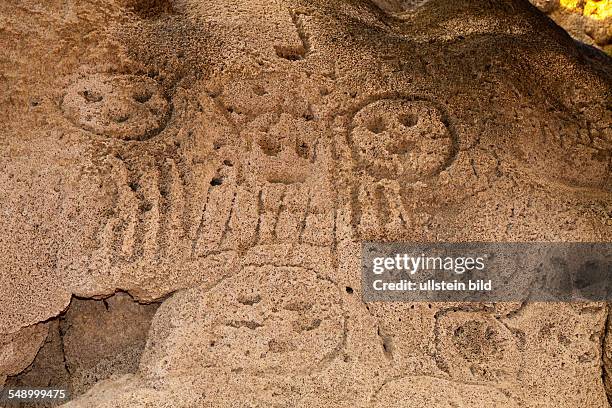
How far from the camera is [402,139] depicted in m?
2.08

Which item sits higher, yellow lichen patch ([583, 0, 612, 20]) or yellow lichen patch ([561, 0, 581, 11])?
yellow lichen patch ([561, 0, 581, 11])

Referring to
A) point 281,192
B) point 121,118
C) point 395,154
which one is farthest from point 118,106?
point 395,154

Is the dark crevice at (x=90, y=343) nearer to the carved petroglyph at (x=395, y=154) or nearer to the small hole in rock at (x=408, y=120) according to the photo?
the carved petroglyph at (x=395, y=154)

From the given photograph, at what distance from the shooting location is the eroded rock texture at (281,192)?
1.86 m

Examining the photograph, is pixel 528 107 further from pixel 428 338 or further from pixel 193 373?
pixel 193 373

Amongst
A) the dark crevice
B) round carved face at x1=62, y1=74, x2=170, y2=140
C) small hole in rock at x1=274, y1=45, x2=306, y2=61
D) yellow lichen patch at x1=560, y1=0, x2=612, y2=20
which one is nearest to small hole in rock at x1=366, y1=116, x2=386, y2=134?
small hole in rock at x1=274, y1=45, x2=306, y2=61

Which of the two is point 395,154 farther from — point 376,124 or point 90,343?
point 90,343

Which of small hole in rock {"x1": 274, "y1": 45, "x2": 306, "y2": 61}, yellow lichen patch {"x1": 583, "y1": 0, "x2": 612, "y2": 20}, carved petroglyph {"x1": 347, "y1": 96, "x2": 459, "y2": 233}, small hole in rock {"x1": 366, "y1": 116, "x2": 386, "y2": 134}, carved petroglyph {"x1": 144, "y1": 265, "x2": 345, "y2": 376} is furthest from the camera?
yellow lichen patch {"x1": 583, "y1": 0, "x2": 612, "y2": 20}

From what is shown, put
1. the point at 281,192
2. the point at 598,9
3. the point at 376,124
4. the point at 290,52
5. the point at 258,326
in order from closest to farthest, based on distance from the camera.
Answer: the point at 258,326 < the point at 281,192 < the point at 376,124 < the point at 290,52 < the point at 598,9

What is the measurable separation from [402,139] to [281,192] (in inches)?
→ 15.2

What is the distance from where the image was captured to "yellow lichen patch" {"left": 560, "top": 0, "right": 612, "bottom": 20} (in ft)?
11.6

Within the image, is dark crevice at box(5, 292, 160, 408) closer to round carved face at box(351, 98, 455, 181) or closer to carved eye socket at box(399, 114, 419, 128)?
round carved face at box(351, 98, 455, 181)

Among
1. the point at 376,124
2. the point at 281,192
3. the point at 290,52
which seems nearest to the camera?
the point at 281,192

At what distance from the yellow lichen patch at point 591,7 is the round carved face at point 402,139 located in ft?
6.09
